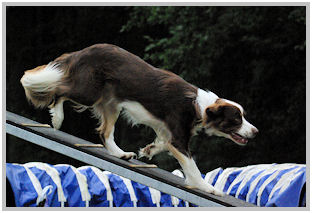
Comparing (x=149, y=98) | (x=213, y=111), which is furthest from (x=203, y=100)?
(x=149, y=98)

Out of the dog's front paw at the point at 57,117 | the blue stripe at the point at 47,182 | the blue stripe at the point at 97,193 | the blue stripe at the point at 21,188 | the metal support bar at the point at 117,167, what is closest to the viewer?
the metal support bar at the point at 117,167

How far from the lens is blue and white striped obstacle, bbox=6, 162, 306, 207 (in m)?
5.60

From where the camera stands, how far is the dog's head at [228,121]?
4.98 meters

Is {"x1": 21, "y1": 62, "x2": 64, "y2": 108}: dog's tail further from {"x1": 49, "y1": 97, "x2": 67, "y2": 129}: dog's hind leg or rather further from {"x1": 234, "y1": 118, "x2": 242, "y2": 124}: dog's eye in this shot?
{"x1": 234, "y1": 118, "x2": 242, "y2": 124}: dog's eye

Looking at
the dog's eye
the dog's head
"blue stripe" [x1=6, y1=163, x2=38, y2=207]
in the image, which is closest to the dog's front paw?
"blue stripe" [x1=6, y1=163, x2=38, y2=207]

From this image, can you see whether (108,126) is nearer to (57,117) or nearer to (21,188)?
(57,117)

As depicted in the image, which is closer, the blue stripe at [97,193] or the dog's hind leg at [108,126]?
the dog's hind leg at [108,126]

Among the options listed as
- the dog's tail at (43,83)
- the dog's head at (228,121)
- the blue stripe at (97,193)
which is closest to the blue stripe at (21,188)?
the blue stripe at (97,193)

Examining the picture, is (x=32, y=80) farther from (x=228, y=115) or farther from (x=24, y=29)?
(x=24, y=29)

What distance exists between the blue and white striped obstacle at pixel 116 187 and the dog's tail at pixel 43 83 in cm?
92

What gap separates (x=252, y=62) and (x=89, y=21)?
4.23 metres

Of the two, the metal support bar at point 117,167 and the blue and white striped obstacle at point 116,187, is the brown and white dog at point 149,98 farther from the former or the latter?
the blue and white striped obstacle at point 116,187

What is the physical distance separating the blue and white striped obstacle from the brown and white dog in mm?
928

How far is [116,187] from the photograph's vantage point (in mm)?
6402
